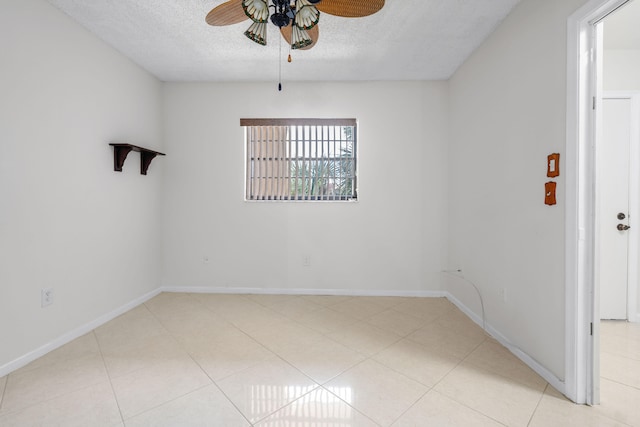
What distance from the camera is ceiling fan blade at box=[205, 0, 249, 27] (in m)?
1.45

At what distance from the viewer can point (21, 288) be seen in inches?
70.1

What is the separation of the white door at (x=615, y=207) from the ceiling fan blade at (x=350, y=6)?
249 centimetres

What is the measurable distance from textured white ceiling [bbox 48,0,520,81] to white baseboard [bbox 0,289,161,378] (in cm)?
248

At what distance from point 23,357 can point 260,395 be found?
1.66m

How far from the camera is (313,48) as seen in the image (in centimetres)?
245

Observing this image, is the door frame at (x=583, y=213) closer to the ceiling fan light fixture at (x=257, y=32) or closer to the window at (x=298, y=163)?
the ceiling fan light fixture at (x=257, y=32)

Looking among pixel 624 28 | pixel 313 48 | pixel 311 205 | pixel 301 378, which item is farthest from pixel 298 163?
pixel 624 28

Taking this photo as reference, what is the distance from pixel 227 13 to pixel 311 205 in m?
Answer: 2.02

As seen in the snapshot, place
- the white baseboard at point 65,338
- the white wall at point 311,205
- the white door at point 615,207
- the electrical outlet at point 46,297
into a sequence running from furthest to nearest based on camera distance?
the white wall at point 311,205 < the white door at point 615,207 < the electrical outlet at point 46,297 < the white baseboard at point 65,338

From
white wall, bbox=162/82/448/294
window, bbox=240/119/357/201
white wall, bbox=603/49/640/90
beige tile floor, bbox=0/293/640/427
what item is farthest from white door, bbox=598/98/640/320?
window, bbox=240/119/357/201

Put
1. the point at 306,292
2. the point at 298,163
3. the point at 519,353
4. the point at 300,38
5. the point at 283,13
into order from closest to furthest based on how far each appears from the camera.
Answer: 1. the point at 283,13
2. the point at 300,38
3. the point at 519,353
4. the point at 306,292
5. the point at 298,163

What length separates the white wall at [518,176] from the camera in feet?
5.28

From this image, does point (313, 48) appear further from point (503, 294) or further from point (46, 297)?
point (46, 297)

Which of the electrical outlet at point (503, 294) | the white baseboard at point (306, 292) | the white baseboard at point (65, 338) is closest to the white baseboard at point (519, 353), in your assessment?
the electrical outlet at point (503, 294)
